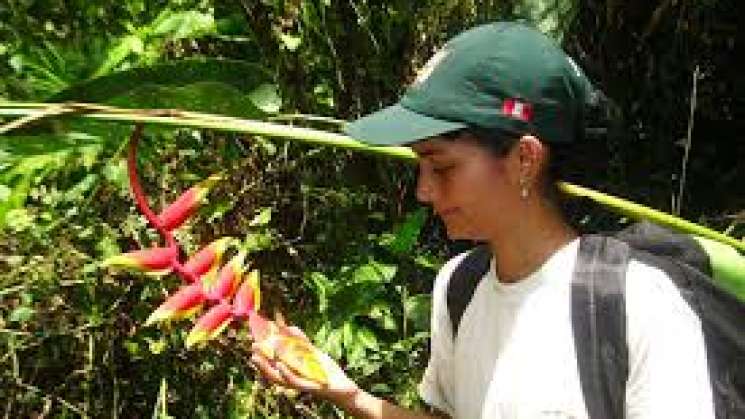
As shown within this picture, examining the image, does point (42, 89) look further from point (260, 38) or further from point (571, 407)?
point (571, 407)

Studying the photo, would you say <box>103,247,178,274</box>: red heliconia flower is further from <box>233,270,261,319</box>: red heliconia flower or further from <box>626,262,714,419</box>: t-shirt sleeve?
<box>626,262,714,419</box>: t-shirt sleeve

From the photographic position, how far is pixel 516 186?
140 cm

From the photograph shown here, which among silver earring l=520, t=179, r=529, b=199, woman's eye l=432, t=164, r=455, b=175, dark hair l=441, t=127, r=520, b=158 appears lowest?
silver earring l=520, t=179, r=529, b=199

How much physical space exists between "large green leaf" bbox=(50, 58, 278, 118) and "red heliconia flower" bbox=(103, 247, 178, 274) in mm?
174

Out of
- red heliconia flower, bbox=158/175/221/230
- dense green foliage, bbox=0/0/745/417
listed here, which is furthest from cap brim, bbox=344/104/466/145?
dense green foliage, bbox=0/0/745/417

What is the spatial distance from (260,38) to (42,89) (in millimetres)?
689

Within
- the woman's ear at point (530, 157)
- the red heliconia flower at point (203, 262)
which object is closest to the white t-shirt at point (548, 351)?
the woman's ear at point (530, 157)

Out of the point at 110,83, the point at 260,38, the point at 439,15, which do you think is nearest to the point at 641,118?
the point at 439,15

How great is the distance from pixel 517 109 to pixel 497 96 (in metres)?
0.03

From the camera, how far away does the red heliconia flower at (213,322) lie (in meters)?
1.38

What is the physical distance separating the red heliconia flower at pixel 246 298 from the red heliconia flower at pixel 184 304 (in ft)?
0.14

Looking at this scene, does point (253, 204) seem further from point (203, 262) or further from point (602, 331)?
point (602, 331)

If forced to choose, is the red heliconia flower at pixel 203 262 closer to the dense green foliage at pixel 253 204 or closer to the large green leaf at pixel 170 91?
the large green leaf at pixel 170 91

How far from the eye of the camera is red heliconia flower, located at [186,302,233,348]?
54.4 inches
